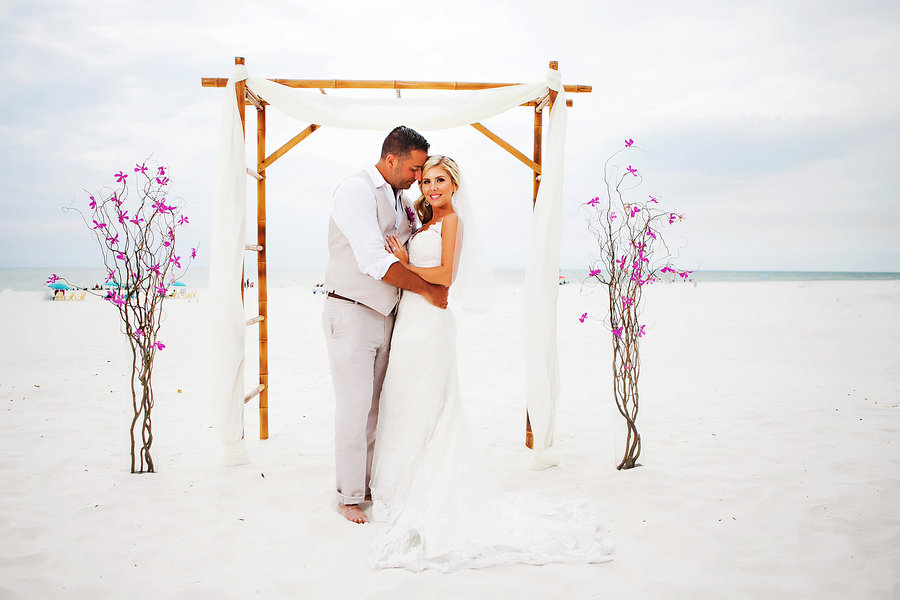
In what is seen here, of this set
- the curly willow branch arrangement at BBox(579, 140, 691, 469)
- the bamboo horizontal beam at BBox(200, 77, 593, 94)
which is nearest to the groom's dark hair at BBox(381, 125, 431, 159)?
the bamboo horizontal beam at BBox(200, 77, 593, 94)

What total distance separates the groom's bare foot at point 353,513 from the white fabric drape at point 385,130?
99 cm

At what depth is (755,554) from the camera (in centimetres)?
200

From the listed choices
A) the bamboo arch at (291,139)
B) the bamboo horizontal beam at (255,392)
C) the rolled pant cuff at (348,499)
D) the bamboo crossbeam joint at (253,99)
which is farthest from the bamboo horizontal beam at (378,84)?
the rolled pant cuff at (348,499)

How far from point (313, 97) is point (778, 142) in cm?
3370

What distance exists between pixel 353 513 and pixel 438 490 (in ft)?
1.59

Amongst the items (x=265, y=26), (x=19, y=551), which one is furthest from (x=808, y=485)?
(x=265, y=26)

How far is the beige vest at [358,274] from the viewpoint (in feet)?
7.86

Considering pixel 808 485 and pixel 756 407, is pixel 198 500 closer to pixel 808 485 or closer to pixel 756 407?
pixel 808 485

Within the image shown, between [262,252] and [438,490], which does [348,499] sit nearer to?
[438,490]

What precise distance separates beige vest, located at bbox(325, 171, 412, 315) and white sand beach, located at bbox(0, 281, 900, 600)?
1.14 metres

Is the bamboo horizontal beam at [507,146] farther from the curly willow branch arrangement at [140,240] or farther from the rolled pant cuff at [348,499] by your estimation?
the rolled pant cuff at [348,499]

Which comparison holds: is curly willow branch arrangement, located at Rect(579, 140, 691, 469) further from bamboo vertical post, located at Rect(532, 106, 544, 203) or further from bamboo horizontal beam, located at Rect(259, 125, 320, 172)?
bamboo horizontal beam, located at Rect(259, 125, 320, 172)

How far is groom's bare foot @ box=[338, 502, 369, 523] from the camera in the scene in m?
2.29

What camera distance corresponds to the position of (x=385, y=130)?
9.61ft
